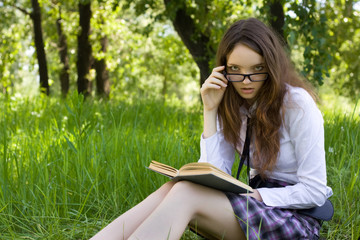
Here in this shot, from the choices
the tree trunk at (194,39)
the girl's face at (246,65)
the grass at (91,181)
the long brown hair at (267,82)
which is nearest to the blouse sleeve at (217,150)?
the long brown hair at (267,82)

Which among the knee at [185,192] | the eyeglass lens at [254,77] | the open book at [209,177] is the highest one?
the eyeglass lens at [254,77]

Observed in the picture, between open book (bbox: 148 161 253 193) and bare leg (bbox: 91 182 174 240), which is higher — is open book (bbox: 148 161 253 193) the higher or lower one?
the higher one

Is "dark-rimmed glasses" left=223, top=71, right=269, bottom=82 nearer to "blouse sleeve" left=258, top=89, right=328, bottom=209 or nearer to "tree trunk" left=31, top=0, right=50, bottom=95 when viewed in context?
"blouse sleeve" left=258, top=89, right=328, bottom=209

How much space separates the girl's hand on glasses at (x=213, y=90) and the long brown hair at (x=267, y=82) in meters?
0.10

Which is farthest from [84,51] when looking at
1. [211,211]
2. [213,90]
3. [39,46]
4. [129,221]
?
[211,211]

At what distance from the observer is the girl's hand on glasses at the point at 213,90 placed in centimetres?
238

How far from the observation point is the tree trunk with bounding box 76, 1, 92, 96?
1095 cm

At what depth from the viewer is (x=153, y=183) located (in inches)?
118

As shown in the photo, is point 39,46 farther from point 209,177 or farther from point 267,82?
point 209,177

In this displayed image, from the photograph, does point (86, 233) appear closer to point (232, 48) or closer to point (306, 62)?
point (232, 48)

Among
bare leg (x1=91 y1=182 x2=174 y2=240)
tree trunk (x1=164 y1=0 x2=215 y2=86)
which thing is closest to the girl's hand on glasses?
bare leg (x1=91 y1=182 x2=174 y2=240)

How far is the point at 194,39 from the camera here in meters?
7.44

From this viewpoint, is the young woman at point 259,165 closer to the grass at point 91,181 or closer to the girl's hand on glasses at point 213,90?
the girl's hand on glasses at point 213,90

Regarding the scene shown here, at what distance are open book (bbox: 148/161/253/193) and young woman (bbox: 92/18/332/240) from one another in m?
0.05
